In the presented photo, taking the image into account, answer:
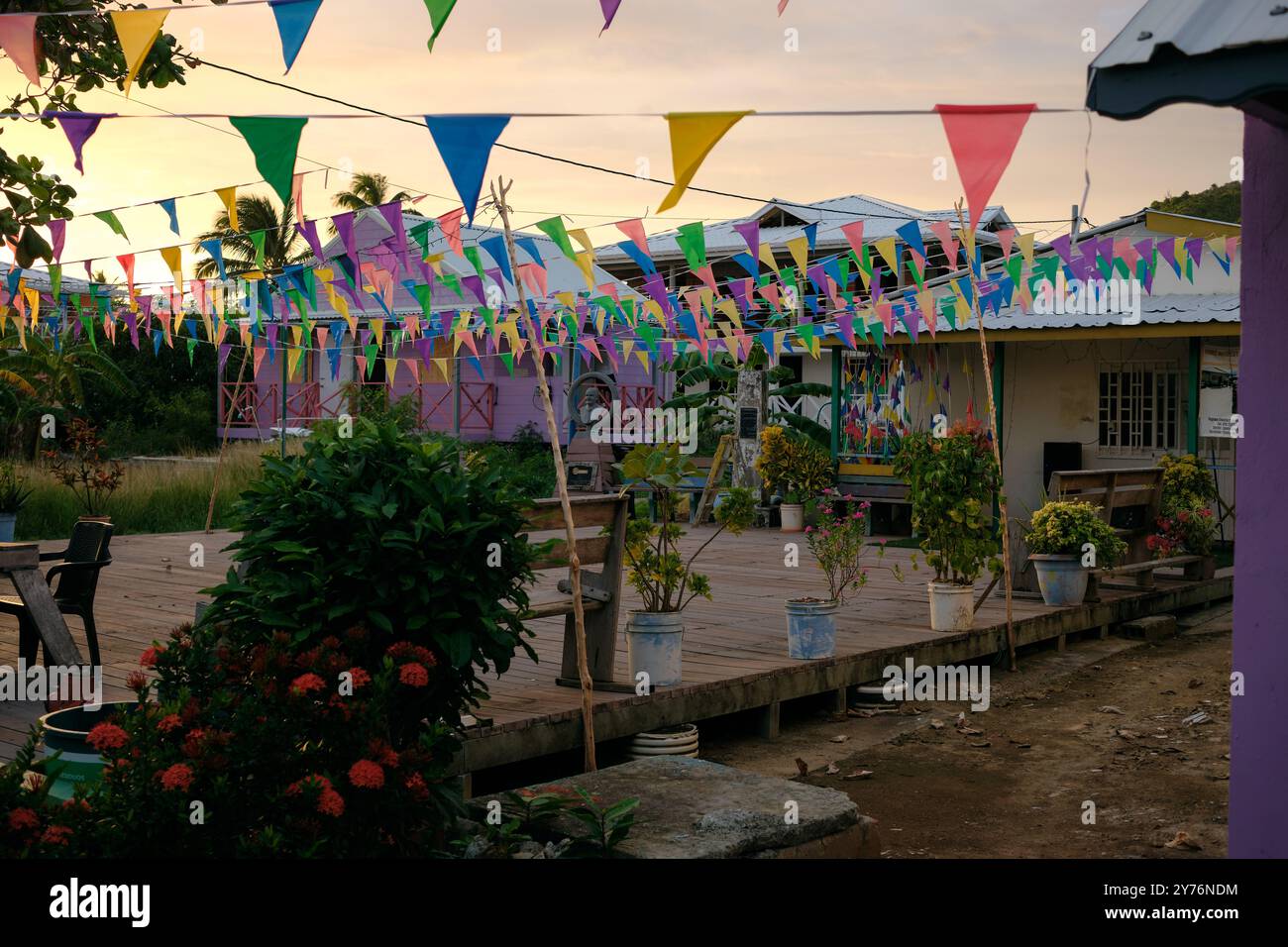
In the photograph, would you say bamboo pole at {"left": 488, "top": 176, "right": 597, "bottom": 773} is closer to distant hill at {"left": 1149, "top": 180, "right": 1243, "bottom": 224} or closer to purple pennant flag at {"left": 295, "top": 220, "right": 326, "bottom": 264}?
purple pennant flag at {"left": 295, "top": 220, "right": 326, "bottom": 264}

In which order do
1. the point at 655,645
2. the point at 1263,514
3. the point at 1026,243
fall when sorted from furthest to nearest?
the point at 1026,243 → the point at 655,645 → the point at 1263,514

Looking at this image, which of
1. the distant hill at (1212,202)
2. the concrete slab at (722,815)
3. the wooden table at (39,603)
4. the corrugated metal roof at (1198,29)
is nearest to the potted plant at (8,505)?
the wooden table at (39,603)

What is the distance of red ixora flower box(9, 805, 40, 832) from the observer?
3014 mm

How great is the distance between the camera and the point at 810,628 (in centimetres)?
775

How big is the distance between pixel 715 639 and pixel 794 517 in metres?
8.81

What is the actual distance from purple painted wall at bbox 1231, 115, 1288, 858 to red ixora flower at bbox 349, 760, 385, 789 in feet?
A: 7.80

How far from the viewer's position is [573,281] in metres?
26.9

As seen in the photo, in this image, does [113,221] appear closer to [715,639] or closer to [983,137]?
[715,639]

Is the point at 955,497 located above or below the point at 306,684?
above

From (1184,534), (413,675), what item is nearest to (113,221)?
(413,675)

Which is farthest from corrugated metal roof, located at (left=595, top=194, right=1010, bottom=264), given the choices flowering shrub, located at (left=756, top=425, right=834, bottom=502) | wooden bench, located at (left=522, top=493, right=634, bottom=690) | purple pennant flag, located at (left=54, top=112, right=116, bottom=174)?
purple pennant flag, located at (left=54, top=112, right=116, bottom=174)
